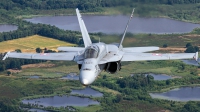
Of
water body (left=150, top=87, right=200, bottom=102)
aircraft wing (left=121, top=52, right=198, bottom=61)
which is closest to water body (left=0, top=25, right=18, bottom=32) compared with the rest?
water body (left=150, top=87, right=200, bottom=102)

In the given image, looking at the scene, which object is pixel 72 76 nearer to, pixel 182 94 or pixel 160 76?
pixel 160 76

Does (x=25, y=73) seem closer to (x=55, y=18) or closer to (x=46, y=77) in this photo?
(x=46, y=77)

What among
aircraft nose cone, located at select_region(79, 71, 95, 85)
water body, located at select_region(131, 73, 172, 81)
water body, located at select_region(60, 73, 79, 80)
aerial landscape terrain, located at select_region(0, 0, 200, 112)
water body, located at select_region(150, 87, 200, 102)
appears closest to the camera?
aircraft nose cone, located at select_region(79, 71, 95, 85)

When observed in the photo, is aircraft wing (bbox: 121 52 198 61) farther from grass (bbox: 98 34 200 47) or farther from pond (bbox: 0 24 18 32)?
pond (bbox: 0 24 18 32)

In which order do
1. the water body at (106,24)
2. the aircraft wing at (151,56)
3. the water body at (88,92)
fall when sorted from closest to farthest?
the aircraft wing at (151,56) → the water body at (88,92) → the water body at (106,24)

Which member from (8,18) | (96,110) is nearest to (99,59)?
(96,110)

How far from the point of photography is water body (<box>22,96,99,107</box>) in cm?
6875

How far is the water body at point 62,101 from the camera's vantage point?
68750mm

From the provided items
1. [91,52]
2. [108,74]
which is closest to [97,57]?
[91,52]

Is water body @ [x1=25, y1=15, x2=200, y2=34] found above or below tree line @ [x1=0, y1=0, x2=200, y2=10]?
below

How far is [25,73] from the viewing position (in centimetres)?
8094

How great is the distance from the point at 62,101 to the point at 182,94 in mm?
12193

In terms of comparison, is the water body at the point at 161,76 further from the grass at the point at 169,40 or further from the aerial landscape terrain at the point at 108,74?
the grass at the point at 169,40

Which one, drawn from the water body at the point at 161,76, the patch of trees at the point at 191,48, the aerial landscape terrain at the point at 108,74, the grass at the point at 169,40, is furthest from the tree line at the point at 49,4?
the water body at the point at 161,76
